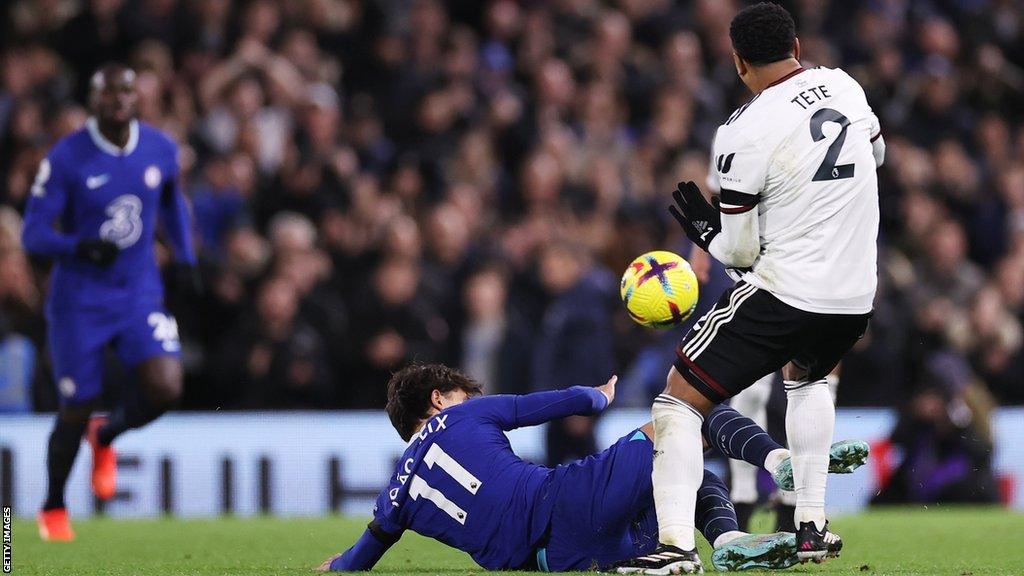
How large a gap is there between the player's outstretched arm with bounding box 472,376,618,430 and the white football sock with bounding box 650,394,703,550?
0.27 meters

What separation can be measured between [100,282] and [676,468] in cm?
463

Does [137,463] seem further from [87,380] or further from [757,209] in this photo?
[757,209]

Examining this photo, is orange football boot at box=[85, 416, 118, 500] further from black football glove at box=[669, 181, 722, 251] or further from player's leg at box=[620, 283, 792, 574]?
black football glove at box=[669, 181, 722, 251]

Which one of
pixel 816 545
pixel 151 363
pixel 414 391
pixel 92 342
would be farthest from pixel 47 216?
pixel 816 545

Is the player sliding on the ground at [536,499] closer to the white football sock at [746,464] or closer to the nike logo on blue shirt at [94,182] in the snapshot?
the white football sock at [746,464]

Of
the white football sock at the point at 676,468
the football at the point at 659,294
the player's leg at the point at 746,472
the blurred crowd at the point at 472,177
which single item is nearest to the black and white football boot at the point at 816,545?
the white football sock at the point at 676,468

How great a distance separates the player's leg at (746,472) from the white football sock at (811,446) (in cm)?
221

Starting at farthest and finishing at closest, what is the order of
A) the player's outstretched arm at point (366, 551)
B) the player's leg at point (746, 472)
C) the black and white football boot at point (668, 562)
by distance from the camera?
the player's leg at point (746, 472) < the player's outstretched arm at point (366, 551) < the black and white football boot at point (668, 562)

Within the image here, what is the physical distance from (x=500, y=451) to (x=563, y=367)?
602 cm

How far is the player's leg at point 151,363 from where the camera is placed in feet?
30.1

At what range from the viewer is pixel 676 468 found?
5.82 meters

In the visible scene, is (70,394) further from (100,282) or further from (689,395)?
(689,395)

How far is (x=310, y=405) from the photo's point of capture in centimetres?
1220

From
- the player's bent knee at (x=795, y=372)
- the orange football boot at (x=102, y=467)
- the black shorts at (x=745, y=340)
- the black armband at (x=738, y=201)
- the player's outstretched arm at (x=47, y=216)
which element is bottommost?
the orange football boot at (x=102, y=467)
